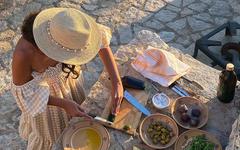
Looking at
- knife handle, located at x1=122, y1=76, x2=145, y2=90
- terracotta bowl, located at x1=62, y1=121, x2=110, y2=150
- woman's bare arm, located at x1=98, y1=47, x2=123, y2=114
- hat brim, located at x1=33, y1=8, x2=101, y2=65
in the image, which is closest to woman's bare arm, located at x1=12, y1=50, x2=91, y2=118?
terracotta bowl, located at x1=62, y1=121, x2=110, y2=150

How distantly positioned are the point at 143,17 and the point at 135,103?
3060 mm

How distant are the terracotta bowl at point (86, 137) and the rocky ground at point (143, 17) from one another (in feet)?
7.54

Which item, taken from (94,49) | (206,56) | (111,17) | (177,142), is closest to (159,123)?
(177,142)

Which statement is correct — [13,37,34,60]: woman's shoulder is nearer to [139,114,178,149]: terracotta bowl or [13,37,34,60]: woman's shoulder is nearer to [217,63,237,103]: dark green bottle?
[139,114,178,149]: terracotta bowl

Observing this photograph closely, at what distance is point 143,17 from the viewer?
676 centimetres

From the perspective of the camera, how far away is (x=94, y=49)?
3.52m

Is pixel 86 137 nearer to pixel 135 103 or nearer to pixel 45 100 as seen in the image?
pixel 45 100

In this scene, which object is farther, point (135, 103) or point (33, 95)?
point (135, 103)

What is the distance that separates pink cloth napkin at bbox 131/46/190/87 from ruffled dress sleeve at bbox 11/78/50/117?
1075mm

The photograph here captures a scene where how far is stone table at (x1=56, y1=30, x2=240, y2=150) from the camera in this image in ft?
12.3

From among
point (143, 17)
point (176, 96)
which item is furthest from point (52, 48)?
point (143, 17)

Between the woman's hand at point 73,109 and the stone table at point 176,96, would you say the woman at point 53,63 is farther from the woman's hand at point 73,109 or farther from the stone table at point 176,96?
the stone table at point 176,96

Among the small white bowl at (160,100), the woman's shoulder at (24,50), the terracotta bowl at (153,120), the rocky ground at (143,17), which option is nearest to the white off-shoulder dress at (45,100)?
the woman's shoulder at (24,50)

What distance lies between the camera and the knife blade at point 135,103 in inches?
154
